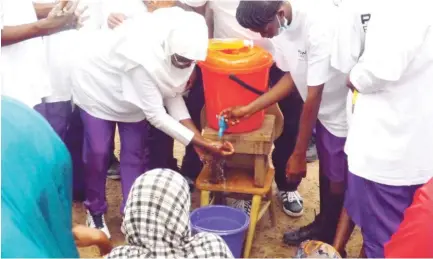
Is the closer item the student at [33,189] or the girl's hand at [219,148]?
the student at [33,189]

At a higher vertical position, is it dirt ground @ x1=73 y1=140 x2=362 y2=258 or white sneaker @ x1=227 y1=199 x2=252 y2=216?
white sneaker @ x1=227 y1=199 x2=252 y2=216

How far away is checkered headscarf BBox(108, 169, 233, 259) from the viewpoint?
2137 mm

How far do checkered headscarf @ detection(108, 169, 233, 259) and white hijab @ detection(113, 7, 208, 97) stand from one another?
3.46 ft

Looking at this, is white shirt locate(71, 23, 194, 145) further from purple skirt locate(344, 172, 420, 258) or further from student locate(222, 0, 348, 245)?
purple skirt locate(344, 172, 420, 258)

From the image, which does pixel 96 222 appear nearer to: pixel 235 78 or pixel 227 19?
pixel 235 78

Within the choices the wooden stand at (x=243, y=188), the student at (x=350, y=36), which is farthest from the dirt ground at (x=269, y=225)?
the student at (x=350, y=36)

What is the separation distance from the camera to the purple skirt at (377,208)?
9.22 feet

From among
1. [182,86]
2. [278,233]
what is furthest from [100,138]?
[278,233]

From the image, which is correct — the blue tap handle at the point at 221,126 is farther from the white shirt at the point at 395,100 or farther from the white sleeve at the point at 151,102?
the white shirt at the point at 395,100

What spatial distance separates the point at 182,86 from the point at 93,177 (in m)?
0.72

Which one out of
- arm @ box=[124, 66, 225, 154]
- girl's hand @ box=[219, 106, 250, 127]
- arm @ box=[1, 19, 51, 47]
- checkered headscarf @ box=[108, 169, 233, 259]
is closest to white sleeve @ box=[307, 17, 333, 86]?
girl's hand @ box=[219, 106, 250, 127]

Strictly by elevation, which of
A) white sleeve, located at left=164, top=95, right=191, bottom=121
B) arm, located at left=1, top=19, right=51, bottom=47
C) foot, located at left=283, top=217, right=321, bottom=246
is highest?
arm, located at left=1, top=19, right=51, bottom=47

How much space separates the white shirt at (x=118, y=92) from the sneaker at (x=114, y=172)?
0.96m

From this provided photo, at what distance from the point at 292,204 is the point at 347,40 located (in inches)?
52.3
